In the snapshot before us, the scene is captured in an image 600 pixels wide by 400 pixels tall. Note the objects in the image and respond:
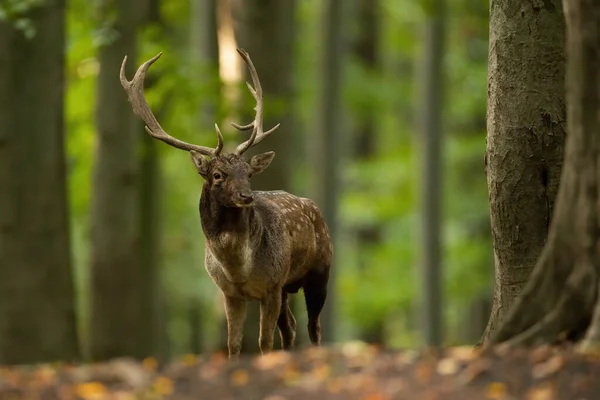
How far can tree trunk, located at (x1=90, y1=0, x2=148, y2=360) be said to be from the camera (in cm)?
1531

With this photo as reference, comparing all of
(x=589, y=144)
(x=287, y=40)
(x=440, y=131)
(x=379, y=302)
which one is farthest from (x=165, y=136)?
(x=379, y=302)

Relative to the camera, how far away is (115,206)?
1531 centimetres

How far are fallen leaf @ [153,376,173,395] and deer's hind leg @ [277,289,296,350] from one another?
394 centimetres

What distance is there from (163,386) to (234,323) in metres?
3.48

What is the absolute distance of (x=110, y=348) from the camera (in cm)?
1589

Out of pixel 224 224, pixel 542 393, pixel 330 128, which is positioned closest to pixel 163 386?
pixel 542 393

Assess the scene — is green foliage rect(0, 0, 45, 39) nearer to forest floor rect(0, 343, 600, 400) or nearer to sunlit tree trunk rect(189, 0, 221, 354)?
sunlit tree trunk rect(189, 0, 221, 354)

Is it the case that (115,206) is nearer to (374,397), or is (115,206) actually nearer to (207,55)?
(207,55)

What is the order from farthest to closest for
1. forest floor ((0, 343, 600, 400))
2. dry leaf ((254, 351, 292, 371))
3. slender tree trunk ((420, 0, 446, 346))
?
slender tree trunk ((420, 0, 446, 346)) < dry leaf ((254, 351, 292, 371)) < forest floor ((0, 343, 600, 400))

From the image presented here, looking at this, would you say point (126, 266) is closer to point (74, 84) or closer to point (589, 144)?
point (74, 84)

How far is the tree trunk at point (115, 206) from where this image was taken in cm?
1531

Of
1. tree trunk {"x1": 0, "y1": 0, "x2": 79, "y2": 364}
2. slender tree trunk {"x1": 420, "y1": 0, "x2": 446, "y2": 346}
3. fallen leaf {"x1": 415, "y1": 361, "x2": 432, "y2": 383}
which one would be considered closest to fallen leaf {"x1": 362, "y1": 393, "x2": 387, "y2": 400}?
fallen leaf {"x1": 415, "y1": 361, "x2": 432, "y2": 383}

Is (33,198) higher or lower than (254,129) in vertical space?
lower

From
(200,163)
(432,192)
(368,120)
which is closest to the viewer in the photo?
(200,163)
